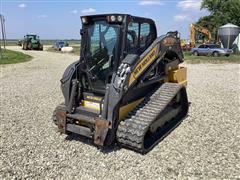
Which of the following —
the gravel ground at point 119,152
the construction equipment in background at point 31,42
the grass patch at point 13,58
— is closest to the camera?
the gravel ground at point 119,152

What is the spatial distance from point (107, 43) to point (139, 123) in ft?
5.27

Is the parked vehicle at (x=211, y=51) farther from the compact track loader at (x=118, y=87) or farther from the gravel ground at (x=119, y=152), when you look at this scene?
the compact track loader at (x=118, y=87)

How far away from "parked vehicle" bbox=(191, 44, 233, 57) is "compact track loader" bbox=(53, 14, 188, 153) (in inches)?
776

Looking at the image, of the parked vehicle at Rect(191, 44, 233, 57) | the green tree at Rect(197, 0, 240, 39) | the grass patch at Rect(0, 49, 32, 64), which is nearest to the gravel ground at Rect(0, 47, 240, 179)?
the grass patch at Rect(0, 49, 32, 64)

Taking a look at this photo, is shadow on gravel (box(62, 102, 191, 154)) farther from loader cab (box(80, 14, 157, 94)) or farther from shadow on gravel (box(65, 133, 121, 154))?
loader cab (box(80, 14, 157, 94))

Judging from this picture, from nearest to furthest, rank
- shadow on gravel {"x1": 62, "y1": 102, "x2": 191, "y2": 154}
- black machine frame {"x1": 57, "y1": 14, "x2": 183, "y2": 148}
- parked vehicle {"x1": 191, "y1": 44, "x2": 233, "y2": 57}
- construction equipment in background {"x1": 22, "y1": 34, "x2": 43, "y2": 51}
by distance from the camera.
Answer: black machine frame {"x1": 57, "y1": 14, "x2": 183, "y2": 148}, shadow on gravel {"x1": 62, "y1": 102, "x2": 191, "y2": 154}, parked vehicle {"x1": 191, "y1": 44, "x2": 233, "y2": 57}, construction equipment in background {"x1": 22, "y1": 34, "x2": 43, "y2": 51}

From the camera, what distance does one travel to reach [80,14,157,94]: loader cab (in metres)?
4.62

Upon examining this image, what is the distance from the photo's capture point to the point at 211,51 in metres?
24.2

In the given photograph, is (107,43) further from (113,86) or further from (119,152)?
(119,152)

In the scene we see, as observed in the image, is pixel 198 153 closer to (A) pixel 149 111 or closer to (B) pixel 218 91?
(A) pixel 149 111

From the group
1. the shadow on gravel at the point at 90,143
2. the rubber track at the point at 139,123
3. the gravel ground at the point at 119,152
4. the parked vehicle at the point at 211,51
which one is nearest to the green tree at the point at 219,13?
the parked vehicle at the point at 211,51

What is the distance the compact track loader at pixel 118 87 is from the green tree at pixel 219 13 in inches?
1320

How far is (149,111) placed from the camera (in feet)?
15.8

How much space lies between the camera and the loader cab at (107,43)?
182 inches
